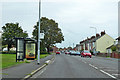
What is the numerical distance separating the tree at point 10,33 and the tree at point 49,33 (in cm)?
1127

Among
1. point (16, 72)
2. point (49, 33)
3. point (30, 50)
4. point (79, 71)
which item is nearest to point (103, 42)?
point (49, 33)

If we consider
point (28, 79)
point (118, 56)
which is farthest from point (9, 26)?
point (28, 79)

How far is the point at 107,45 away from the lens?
3125 inches

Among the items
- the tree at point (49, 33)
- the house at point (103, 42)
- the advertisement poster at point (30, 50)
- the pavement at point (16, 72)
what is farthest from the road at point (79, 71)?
the house at point (103, 42)

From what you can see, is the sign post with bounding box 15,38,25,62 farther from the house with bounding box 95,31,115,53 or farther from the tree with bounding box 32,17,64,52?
the house with bounding box 95,31,115,53

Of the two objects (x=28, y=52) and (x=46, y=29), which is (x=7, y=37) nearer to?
(x=46, y=29)

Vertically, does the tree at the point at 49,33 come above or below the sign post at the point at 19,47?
above

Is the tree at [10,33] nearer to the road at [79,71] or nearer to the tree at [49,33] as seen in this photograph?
the tree at [49,33]

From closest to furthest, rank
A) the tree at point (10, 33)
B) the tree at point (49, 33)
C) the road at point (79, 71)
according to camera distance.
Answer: the road at point (79, 71)
the tree at point (49, 33)
the tree at point (10, 33)

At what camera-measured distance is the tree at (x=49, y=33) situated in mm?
72812

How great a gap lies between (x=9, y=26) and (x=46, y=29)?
19.9 m

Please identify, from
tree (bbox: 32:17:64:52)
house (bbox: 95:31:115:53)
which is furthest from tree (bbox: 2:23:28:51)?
house (bbox: 95:31:115:53)

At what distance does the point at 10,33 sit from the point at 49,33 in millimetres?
18557

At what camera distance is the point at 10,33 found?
82062 mm
